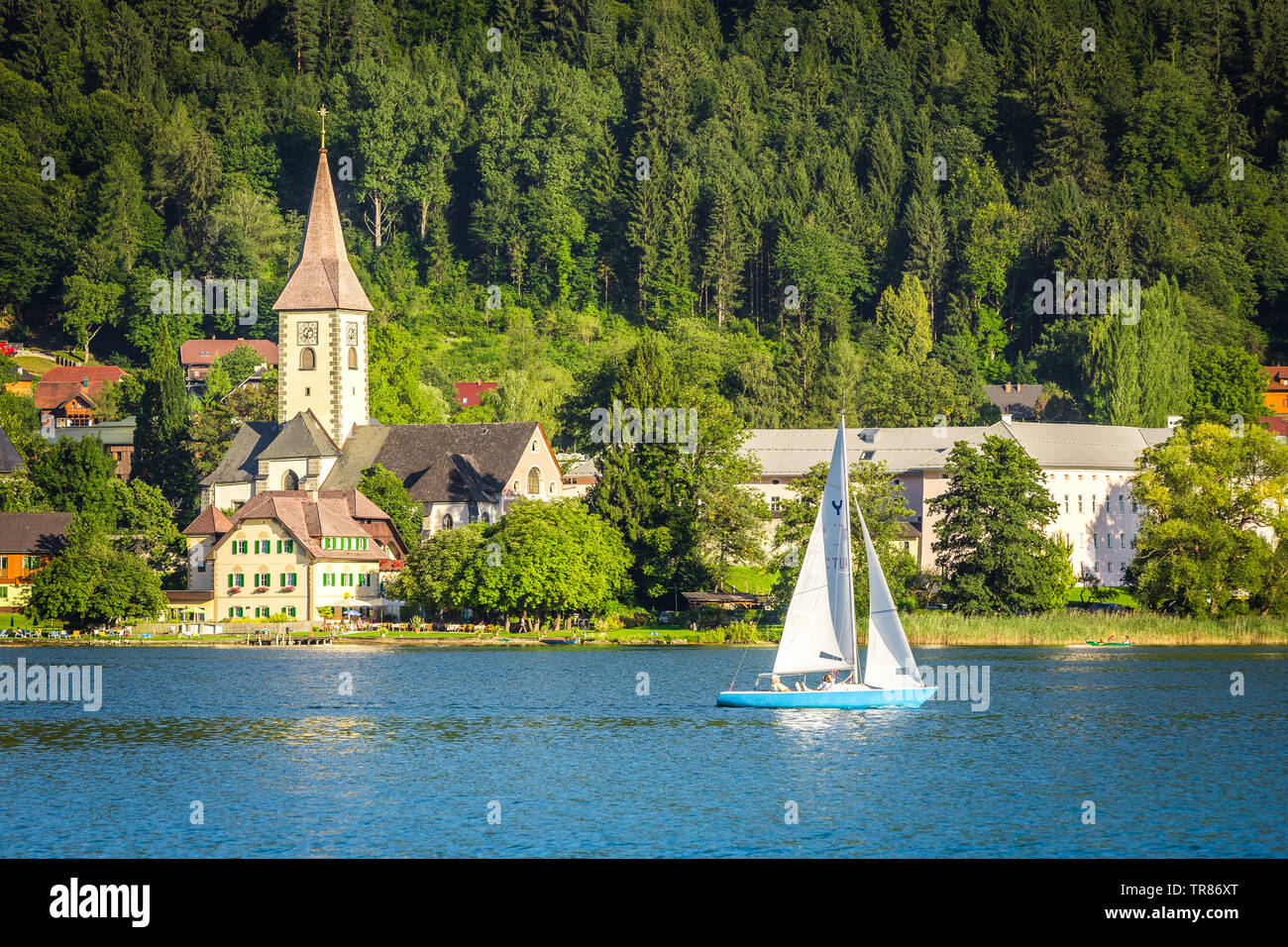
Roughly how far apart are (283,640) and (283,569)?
848cm

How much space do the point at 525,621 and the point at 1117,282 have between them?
9121 centimetres

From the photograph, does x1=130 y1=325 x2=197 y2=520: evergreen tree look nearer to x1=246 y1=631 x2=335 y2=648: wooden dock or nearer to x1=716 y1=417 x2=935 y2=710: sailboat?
x1=246 y1=631 x2=335 y2=648: wooden dock

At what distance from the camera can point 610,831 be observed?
40781 millimetres

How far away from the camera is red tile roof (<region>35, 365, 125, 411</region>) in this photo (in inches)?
6865

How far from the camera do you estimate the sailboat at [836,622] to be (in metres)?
56.8

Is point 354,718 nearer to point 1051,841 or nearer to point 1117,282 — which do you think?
point 1051,841

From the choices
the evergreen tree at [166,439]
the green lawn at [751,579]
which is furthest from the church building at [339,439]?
the green lawn at [751,579]

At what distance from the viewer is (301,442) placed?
121312 millimetres

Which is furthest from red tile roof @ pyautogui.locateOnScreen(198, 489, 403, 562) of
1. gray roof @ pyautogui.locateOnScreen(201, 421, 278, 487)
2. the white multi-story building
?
the white multi-story building

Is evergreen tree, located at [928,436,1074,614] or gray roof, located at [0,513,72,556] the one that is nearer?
evergreen tree, located at [928,436,1074,614]

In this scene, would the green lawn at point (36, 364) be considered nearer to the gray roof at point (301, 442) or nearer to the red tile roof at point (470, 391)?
the red tile roof at point (470, 391)

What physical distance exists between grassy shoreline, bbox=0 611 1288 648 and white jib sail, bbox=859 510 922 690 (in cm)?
3171
